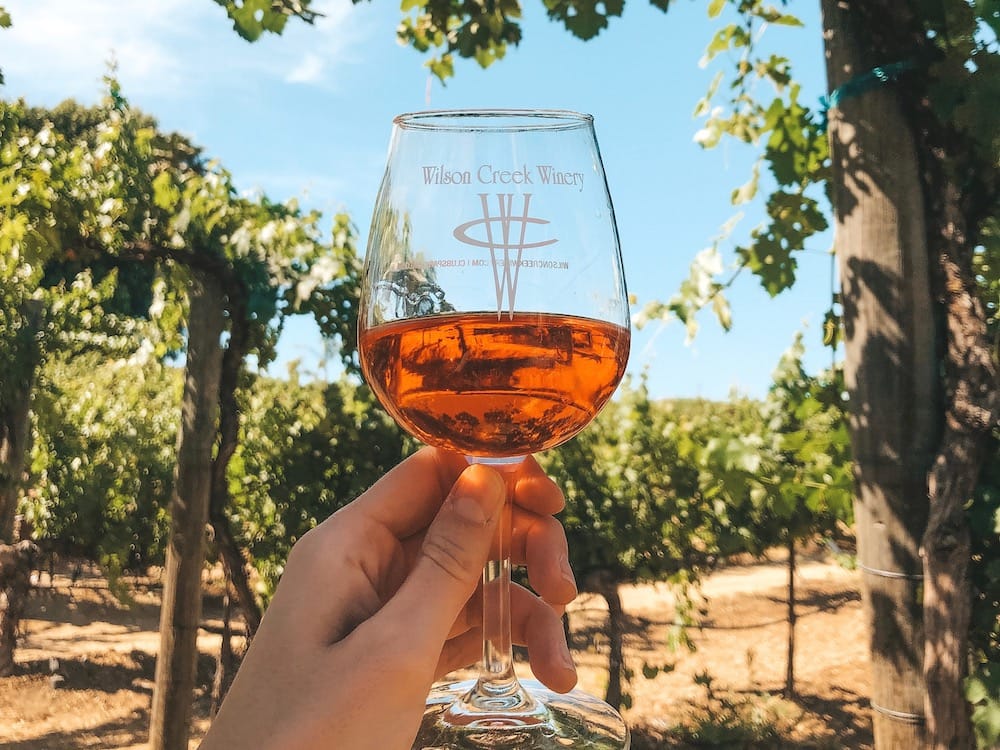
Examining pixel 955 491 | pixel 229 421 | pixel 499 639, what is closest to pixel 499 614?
pixel 499 639

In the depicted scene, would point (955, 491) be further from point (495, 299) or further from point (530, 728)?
point (495, 299)

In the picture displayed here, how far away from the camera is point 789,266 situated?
401 centimetres

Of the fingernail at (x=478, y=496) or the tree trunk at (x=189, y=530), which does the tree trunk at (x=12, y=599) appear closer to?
the tree trunk at (x=189, y=530)

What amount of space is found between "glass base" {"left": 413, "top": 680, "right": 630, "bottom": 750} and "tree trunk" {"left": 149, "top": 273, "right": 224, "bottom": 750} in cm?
410

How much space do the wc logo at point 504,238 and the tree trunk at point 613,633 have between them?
5530mm

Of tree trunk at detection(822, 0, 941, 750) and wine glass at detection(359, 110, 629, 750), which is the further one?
tree trunk at detection(822, 0, 941, 750)

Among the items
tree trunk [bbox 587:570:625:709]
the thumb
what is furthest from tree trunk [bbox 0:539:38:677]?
the thumb

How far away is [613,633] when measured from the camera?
6.42 m

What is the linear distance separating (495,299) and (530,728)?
65 cm

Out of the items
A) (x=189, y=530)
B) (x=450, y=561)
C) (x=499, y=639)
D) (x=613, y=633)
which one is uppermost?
(x=450, y=561)

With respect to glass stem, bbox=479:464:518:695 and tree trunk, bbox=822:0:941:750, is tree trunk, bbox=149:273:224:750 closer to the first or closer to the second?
tree trunk, bbox=822:0:941:750

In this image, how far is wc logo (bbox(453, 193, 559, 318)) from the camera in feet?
4.08

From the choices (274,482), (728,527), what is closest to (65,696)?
(274,482)

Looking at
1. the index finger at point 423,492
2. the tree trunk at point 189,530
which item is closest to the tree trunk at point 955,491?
the index finger at point 423,492
